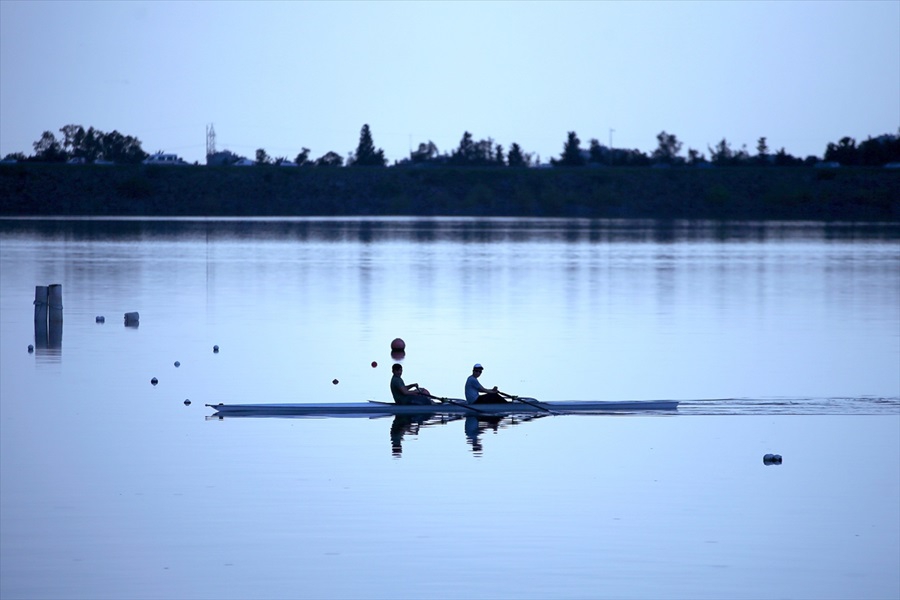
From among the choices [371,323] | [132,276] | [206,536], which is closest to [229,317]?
[371,323]

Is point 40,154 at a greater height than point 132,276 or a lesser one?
greater

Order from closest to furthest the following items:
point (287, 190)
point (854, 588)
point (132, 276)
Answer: point (854, 588)
point (132, 276)
point (287, 190)

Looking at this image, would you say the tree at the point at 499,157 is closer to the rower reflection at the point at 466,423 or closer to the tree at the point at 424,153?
the tree at the point at 424,153

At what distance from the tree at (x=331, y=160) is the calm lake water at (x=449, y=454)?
139 m

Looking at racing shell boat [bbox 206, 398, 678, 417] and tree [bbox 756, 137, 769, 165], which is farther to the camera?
tree [bbox 756, 137, 769, 165]

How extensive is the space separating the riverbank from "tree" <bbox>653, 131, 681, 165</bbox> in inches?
735

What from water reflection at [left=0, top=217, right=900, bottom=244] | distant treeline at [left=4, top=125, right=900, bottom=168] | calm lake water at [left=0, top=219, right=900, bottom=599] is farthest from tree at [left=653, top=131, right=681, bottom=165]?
calm lake water at [left=0, top=219, right=900, bottom=599]

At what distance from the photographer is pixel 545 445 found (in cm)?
2091

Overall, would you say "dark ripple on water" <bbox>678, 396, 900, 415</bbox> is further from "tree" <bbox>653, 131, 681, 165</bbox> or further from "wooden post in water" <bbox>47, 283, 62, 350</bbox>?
"tree" <bbox>653, 131, 681, 165</bbox>

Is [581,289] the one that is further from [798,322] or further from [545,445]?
[545,445]

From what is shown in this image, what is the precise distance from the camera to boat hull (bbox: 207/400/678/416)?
23078 mm

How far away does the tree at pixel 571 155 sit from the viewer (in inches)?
7402

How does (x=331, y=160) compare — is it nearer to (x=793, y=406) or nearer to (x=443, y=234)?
(x=443, y=234)

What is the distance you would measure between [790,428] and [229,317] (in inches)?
820
